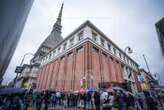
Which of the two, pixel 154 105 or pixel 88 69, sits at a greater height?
pixel 88 69

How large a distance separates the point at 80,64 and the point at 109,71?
547 cm

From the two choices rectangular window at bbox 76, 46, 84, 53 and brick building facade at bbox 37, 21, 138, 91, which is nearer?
brick building facade at bbox 37, 21, 138, 91

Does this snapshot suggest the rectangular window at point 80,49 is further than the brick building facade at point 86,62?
Yes

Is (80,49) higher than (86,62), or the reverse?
(80,49)

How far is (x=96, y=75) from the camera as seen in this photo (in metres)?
14.7

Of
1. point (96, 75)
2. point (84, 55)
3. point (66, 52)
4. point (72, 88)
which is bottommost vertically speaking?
point (72, 88)

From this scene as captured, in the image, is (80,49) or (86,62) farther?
(80,49)

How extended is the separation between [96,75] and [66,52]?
8.50 m

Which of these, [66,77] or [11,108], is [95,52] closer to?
[66,77]

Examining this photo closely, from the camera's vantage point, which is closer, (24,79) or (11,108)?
(11,108)

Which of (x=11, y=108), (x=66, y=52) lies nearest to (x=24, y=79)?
(x=66, y=52)

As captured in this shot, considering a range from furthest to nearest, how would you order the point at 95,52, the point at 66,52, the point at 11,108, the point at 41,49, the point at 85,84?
the point at 41,49, the point at 66,52, the point at 95,52, the point at 85,84, the point at 11,108

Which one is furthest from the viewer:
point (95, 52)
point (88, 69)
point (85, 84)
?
point (95, 52)

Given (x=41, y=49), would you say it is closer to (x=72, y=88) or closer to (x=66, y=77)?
(x=66, y=77)
